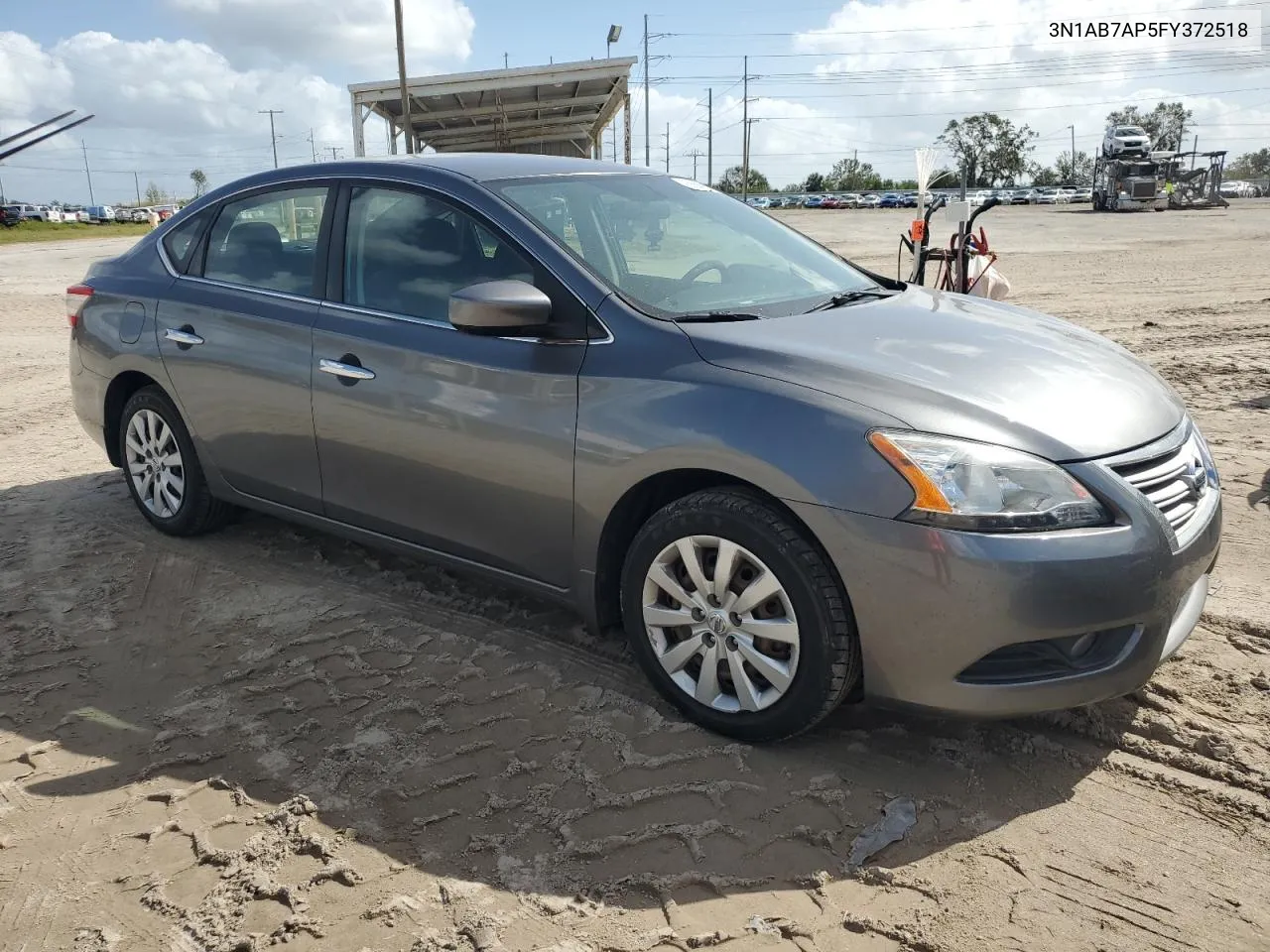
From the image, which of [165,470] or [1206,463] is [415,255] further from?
[1206,463]

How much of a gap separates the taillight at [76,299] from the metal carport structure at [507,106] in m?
16.8

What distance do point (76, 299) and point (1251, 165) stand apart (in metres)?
126

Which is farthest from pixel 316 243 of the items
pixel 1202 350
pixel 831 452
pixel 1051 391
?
pixel 1202 350

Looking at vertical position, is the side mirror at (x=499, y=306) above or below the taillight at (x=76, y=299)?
above

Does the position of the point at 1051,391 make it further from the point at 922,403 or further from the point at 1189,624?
the point at 1189,624

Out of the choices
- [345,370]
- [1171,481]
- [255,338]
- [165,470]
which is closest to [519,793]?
[345,370]

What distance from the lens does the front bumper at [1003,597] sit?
258 cm

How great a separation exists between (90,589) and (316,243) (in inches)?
71.2

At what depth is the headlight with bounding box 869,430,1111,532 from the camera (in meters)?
2.60

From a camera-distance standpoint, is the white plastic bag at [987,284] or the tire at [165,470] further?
the white plastic bag at [987,284]

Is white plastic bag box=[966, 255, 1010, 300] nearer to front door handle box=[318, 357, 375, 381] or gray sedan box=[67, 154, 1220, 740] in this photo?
gray sedan box=[67, 154, 1220, 740]

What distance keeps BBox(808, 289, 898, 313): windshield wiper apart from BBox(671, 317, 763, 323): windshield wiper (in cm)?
26

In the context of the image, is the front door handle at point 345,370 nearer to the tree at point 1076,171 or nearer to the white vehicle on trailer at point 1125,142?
the white vehicle on trailer at point 1125,142

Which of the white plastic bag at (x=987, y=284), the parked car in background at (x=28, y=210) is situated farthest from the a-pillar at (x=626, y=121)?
the parked car in background at (x=28, y=210)
